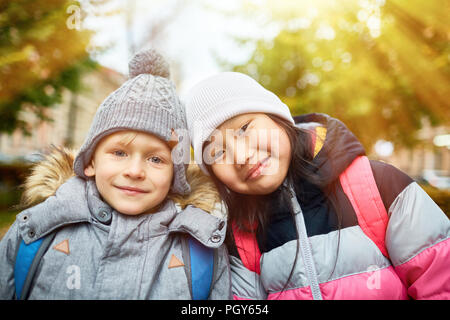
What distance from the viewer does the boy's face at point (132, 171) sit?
1.33 metres

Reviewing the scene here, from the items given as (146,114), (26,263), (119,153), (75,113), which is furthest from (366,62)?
(75,113)

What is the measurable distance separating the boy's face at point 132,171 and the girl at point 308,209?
0.21 m

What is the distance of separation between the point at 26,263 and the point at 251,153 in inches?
40.9

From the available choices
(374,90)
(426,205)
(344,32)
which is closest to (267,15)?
(344,32)

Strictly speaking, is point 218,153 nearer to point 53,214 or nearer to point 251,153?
point 251,153

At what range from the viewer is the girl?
1.24 m

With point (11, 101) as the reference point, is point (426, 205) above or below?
below

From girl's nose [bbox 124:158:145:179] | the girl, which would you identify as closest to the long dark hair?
the girl

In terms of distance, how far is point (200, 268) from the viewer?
130 cm

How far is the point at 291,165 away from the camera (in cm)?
149

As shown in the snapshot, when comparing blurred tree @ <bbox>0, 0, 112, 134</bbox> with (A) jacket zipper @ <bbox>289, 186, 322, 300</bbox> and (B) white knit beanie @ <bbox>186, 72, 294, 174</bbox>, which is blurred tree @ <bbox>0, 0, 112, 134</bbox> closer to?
(B) white knit beanie @ <bbox>186, 72, 294, 174</bbox>

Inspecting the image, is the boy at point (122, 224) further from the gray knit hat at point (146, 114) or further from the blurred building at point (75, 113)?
the blurred building at point (75, 113)
